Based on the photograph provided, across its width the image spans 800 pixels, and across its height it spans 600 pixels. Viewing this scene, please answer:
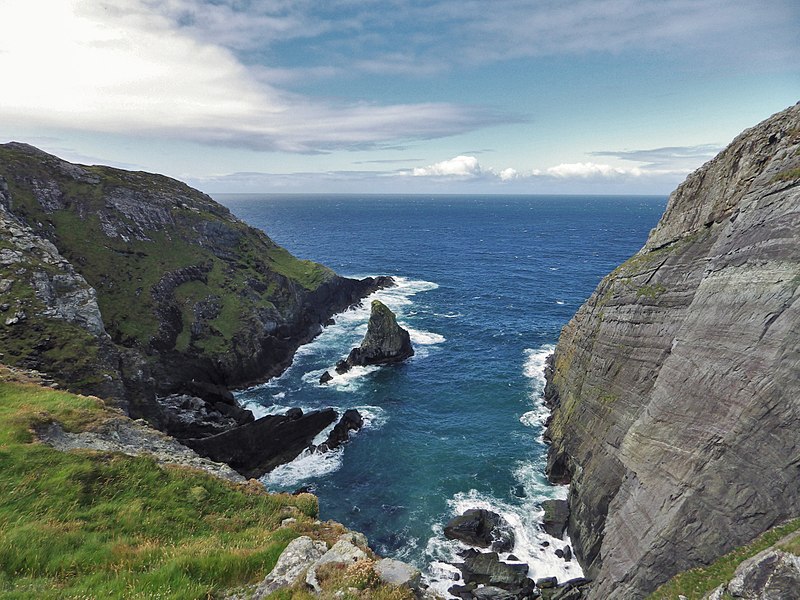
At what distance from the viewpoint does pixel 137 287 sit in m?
67.8

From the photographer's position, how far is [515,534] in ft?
120

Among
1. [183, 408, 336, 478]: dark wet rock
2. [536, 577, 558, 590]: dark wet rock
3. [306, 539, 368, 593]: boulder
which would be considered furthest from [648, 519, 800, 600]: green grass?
[183, 408, 336, 478]: dark wet rock

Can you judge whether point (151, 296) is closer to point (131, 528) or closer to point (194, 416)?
point (194, 416)

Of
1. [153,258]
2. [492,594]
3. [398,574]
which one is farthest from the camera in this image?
[153,258]

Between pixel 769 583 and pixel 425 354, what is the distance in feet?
195

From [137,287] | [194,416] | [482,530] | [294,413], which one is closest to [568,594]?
[482,530]

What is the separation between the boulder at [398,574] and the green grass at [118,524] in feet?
12.1

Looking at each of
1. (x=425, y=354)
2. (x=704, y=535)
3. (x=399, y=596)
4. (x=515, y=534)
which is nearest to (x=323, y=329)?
(x=425, y=354)

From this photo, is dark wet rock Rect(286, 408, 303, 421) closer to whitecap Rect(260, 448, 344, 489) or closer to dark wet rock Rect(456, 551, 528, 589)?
whitecap Rect(260, 448, 344, 489)

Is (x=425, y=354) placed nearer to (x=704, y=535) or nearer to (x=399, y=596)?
(x=704, y=535)

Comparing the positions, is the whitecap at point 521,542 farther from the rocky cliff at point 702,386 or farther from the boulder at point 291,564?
the boulder at point 291,564

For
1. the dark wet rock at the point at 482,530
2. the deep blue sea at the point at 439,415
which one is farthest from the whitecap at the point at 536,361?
the dark wet rock at the point at 482,530

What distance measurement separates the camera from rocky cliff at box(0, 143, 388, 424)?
137 ft

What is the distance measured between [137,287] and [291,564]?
228 feet
